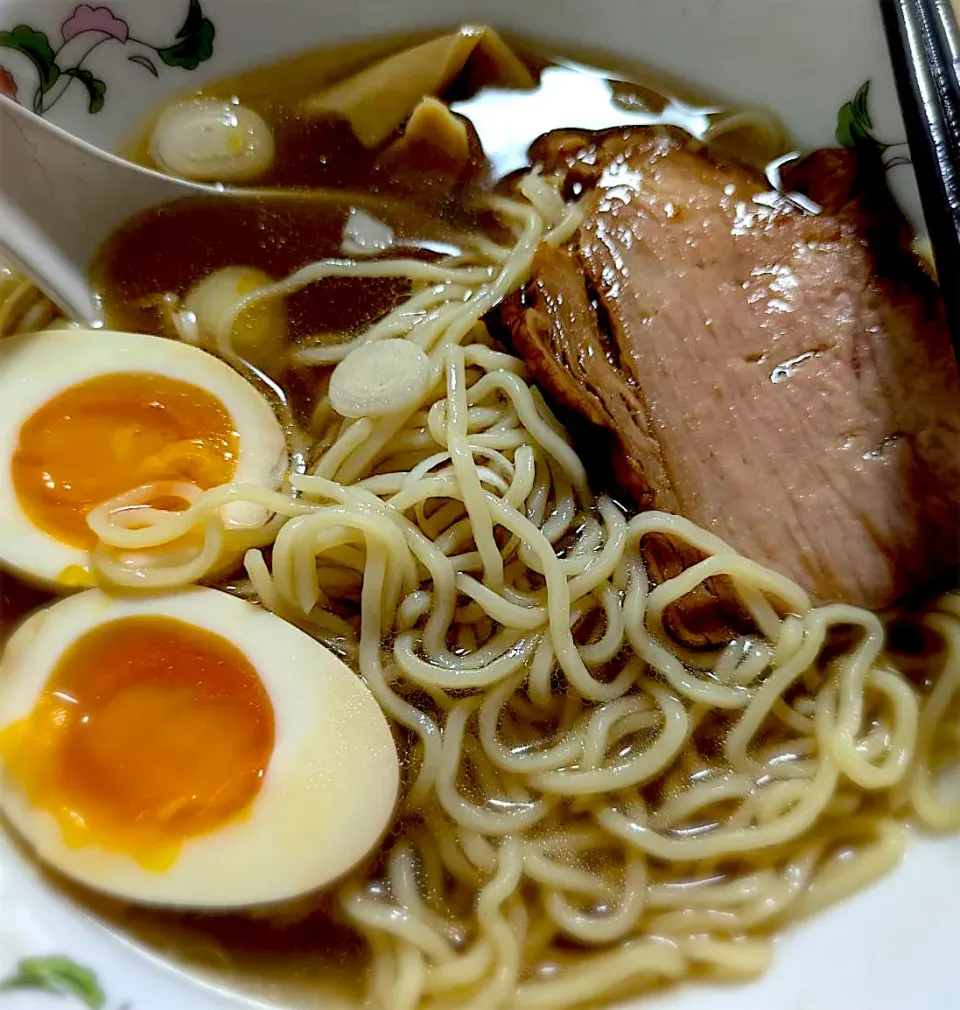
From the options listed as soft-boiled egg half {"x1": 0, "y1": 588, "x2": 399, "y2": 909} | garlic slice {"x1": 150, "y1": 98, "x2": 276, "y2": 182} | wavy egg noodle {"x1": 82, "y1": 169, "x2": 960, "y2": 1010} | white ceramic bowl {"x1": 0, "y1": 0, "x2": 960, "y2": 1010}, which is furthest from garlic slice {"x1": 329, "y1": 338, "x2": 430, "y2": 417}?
white ceramic bowl {"x1": 0, "y1": 0, "x2": 960, "y2": 1010}

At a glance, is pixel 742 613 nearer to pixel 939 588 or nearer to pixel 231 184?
pixel 939 588

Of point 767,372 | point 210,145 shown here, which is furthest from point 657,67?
point 210,145

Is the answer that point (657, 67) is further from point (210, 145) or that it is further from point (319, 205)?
point (210, 145)

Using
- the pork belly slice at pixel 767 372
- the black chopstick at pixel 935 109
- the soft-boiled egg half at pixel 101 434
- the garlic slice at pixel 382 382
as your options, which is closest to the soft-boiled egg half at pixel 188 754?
the soft-boiled egg half at pixel 101 434

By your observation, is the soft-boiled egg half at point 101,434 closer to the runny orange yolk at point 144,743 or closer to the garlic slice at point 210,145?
the runny orange yolk at point 144,743

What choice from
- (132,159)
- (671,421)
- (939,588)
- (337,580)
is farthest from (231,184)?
(939,588)

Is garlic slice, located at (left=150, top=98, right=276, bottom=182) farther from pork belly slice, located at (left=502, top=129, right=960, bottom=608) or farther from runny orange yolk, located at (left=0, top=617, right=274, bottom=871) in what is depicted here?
runny orange yolk, located at (left=0, top=617, right=274, bottom=871)

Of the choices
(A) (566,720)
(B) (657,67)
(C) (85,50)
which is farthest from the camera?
(B) (657,67)
